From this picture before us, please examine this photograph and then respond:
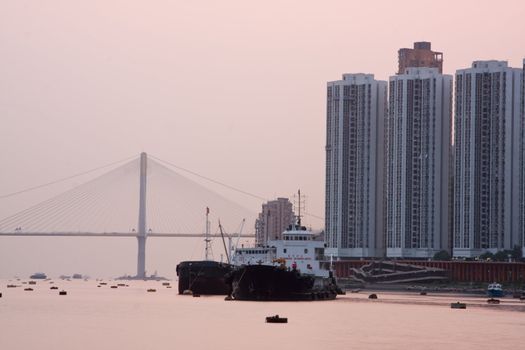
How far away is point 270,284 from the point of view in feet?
474

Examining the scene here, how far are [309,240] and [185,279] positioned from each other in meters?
31.6

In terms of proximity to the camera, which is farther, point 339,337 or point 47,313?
point 47,313

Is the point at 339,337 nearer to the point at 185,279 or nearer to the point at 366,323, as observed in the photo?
the point at 366,323

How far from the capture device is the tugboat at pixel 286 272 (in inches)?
5669

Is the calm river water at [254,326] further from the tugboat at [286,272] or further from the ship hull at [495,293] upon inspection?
the ship hull at [495,293]

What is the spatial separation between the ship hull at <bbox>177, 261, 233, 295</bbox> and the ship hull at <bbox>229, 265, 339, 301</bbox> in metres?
25.0

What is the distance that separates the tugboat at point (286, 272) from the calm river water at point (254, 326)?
2.14 meters

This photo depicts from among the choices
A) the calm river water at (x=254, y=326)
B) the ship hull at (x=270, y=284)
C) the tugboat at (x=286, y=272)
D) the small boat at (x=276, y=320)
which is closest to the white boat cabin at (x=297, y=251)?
the tugboat at (x=286, y=272)

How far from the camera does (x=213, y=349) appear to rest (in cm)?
8244

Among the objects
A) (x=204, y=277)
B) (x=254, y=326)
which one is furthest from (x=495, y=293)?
(x=254, y=326)

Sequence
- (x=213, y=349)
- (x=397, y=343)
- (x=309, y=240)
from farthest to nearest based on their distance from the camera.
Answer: (x=309, y=240)
(x=397, y=343)
(x=213, y=349)

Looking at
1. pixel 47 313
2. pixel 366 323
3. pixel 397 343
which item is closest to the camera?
pixel 397 343

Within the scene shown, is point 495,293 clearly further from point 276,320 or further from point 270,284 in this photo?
point 276,320

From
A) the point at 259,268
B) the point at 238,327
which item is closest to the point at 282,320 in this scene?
the point at 238,327
